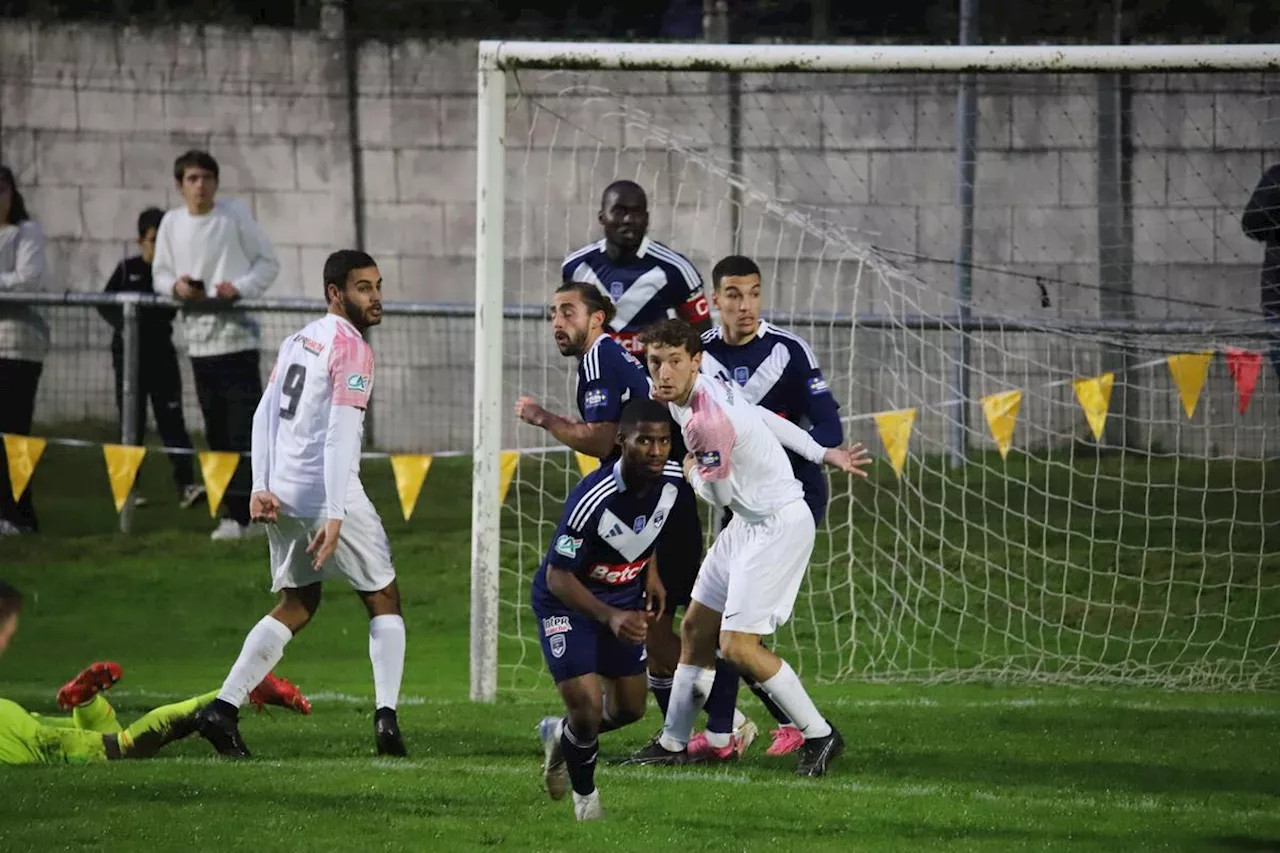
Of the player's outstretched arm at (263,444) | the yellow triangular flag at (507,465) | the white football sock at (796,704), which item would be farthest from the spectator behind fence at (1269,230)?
the player's outstretched arm at (263,444)

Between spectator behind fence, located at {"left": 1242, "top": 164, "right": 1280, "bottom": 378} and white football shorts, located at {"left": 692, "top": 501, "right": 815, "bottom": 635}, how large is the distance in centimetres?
424

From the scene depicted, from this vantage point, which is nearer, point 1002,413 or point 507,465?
point 507,465

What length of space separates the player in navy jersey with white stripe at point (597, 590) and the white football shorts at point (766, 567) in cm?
46

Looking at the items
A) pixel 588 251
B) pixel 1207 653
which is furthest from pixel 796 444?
pixel 1207 653

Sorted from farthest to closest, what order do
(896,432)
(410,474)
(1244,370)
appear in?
(1244,370) < (410,474) < (896,432)

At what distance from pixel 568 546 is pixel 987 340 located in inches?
286

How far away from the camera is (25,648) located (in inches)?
432

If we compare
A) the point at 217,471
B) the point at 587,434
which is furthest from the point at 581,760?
the point at 217,471

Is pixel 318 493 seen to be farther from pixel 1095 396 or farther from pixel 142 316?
pixel 142 316

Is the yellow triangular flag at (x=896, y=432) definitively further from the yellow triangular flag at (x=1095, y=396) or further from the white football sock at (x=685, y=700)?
the white football sock at (x=685, y=700)

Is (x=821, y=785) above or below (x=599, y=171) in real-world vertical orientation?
below

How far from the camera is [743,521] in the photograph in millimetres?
7305

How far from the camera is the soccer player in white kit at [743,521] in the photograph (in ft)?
22.7

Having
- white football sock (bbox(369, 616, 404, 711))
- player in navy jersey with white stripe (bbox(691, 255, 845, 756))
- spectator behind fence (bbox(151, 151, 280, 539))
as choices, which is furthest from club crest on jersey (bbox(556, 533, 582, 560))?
spectator behind fence (bbox(151, 151, 280, 539))
